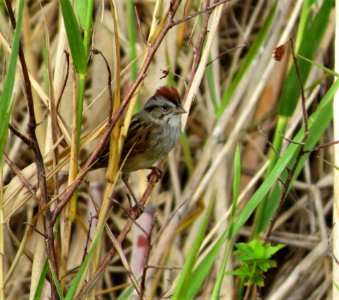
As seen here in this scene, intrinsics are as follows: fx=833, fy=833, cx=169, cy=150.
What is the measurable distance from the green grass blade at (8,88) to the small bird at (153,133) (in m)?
0.64

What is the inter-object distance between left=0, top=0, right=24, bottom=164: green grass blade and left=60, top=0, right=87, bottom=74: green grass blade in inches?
2.8

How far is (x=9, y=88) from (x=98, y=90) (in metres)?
1.33

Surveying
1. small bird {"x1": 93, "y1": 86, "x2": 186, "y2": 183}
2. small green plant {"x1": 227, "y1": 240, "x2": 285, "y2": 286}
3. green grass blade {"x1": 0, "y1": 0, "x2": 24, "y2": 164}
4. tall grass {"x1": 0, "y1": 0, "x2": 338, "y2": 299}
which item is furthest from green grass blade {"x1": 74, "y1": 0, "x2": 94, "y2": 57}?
small bird {"x1": 93, "y1": 86, "x2": 186, "y2": 183}

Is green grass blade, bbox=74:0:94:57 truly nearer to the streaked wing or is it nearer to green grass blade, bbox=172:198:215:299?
green grass blade, bbox=172:198:215:299

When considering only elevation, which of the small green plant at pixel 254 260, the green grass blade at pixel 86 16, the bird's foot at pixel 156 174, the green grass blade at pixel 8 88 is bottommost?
the small green plant at pixel 254 260

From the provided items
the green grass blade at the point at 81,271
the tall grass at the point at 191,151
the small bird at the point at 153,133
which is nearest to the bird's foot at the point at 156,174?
the tall grass at the point at 191,151

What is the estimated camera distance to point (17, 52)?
1.22 metres

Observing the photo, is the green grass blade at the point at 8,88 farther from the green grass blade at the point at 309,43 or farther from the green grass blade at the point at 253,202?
the green grass blade at the point at 309,43

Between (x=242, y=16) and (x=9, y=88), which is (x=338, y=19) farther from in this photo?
(x=242, y=16)

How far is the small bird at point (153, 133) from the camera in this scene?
1964 millimetres

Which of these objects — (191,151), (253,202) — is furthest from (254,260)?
(191,151)

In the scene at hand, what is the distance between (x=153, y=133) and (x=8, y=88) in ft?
2.58

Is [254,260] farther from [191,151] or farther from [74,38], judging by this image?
[191,151]

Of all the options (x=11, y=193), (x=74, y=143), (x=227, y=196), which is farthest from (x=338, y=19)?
(x=227, y=196)
